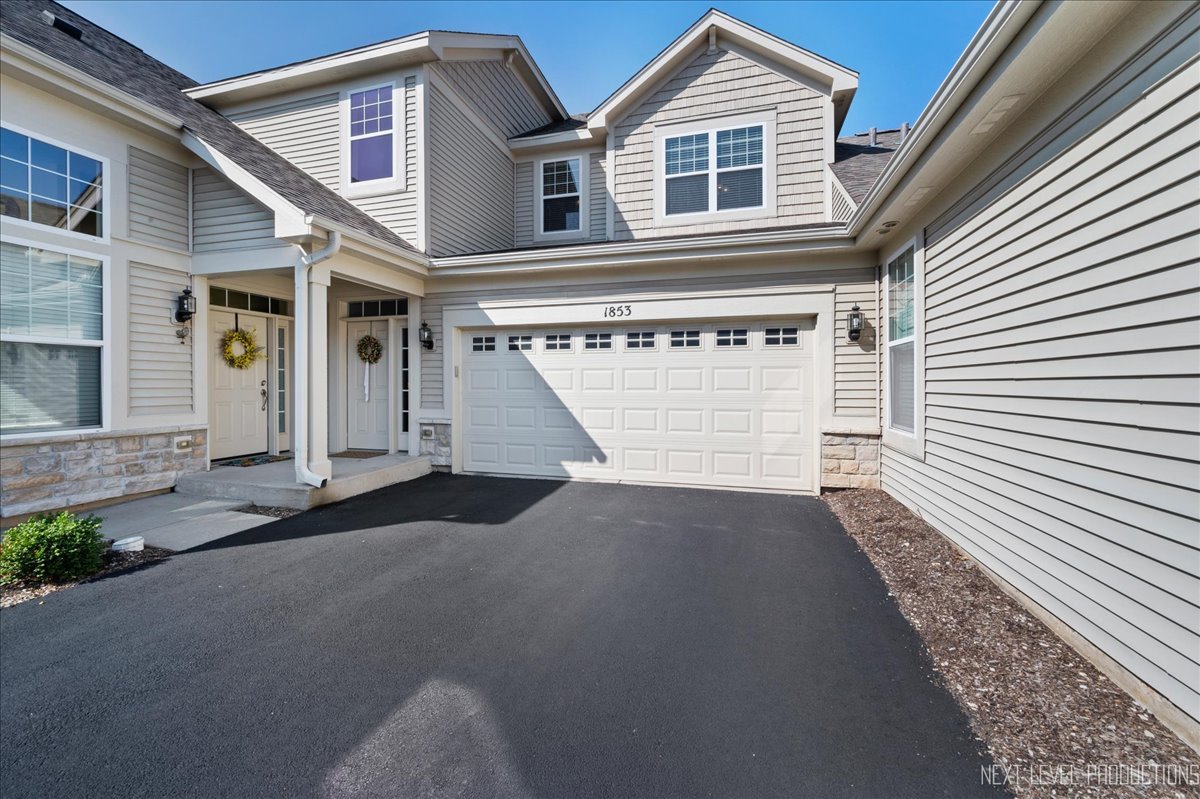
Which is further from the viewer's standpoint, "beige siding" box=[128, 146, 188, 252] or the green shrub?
"beige siding" box=[128, 146, 188, 252]

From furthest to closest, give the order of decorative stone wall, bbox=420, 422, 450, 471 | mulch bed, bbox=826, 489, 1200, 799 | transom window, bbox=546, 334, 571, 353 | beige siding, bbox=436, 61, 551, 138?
1. beige siding, bbox=436, 61, 551, 138
2. decorative stone wall, bbox=420, 422, 450, 471
3. transom window, bbox=546, 334, 571, 353
4. mulch bed, bbox=826, 489, 1200, 799

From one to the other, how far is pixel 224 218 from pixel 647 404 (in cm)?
579

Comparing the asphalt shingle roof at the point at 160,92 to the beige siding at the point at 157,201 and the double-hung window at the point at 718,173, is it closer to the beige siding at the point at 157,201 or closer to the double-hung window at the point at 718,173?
the beige siding at the point at 157,201

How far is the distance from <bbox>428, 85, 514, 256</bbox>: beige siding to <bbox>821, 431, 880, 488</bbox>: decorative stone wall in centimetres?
613

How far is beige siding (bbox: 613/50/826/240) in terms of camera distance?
745 cm

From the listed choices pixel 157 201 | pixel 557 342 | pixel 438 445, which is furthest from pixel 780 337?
pixel 157 201

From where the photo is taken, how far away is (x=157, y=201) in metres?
5.91

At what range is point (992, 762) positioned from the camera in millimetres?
1890

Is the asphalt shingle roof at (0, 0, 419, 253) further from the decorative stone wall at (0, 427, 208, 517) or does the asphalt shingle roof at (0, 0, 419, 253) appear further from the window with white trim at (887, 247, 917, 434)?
the window with white trim at (887, 247, 917, 434)

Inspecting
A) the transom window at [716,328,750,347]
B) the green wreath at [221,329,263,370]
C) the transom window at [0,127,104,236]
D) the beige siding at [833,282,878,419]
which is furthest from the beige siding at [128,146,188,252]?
the beige siding at [833,282,878,419]

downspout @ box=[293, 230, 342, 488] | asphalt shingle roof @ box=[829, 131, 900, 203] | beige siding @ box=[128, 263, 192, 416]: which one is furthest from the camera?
asphalt shingle roof @ box=[829, 131, 900, 203]

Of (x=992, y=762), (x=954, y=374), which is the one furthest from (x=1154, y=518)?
→ (x=954, y=374)

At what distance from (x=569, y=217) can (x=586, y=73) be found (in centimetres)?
422

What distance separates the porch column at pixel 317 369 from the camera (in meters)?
5.49
